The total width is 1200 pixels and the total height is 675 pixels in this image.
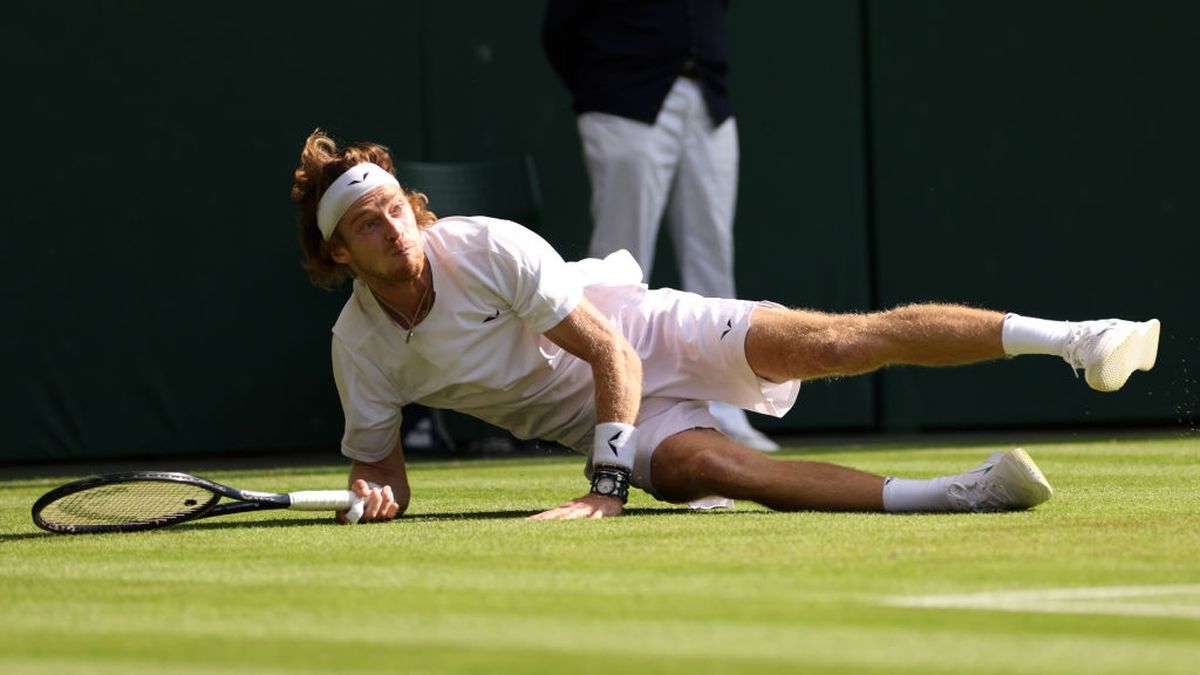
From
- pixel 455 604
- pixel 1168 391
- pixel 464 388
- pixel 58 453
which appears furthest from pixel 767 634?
pixel 1168 391

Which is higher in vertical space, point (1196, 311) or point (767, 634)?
point (767, 634)

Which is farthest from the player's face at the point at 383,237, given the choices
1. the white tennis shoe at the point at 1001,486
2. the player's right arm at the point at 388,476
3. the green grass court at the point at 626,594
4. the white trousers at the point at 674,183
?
the white trousers at the point at 674,183

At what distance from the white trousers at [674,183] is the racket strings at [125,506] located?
381 centimetres

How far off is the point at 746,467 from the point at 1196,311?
591cm

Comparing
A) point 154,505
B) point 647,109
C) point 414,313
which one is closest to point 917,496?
point 414,313

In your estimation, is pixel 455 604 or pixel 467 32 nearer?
pixel 455 604

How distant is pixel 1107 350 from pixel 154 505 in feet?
7.49

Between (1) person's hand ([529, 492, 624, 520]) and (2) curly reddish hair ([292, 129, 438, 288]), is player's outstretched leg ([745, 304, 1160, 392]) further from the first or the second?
(2) curly reddish hair ([292, 129, 438, 288])

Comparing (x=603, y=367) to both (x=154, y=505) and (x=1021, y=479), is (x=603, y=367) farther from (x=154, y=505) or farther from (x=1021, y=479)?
(x=154, y=505)

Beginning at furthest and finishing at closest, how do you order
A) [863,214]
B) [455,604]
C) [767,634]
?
[863,214]
[455,604]
[767,634]

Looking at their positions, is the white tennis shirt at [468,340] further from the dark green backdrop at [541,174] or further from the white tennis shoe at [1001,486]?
the dark green backdrop at [541,174]

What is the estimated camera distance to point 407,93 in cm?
962

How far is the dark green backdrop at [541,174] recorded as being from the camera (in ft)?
30.2

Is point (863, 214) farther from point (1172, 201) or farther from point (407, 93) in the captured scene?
point (407, 93)
